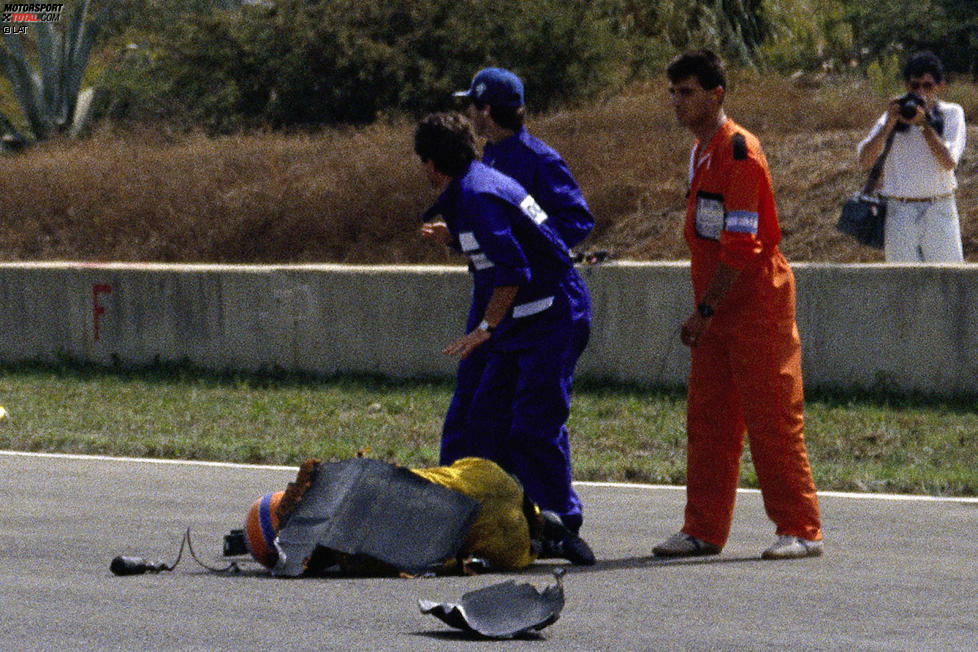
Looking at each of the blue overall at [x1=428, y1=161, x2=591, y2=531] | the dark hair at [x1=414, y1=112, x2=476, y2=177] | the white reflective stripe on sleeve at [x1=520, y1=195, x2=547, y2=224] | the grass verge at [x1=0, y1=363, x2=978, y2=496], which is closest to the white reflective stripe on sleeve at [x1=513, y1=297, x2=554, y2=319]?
the blue overall at [x1=428, y1=161, x2=591, y2=531]

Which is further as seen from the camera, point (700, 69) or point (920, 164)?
point (920, 164)

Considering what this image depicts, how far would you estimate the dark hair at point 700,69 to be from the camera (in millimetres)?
7355

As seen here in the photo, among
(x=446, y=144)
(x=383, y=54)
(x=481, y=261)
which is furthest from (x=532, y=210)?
(x=383, y=54)

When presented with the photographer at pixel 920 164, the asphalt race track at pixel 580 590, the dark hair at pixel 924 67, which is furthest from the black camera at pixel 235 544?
the dark hair at pixel 924 67

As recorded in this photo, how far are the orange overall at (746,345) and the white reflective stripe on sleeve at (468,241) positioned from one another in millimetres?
833

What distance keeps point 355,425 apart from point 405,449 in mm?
1128

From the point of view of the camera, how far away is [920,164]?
12000mm

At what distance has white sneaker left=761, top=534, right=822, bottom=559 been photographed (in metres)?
7.44

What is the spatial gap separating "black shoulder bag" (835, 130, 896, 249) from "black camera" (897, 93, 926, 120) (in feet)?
0.67

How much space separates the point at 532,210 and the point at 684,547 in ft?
4.77

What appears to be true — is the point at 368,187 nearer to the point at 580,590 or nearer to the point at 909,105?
the point at 909,105

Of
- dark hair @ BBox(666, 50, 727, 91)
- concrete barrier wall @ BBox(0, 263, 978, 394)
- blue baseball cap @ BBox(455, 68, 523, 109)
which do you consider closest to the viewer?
dark hair @ BBox(666, 50, 727, 91)

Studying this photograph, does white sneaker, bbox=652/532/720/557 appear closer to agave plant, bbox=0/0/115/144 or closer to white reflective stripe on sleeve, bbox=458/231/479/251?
white reflective stripe on sleeve, bbox=458/231/479/251

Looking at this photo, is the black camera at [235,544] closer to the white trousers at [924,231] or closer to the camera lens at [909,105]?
the camera lens at [909,105]
